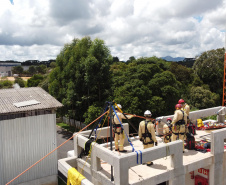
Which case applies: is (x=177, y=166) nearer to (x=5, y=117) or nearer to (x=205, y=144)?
(x=205, y=144)

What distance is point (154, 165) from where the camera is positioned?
31.0 ft

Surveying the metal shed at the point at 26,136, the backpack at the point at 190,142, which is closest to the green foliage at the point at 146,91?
the metal shed at the point at 26,136

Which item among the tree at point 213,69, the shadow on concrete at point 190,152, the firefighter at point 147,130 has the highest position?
the tree at point 213,69

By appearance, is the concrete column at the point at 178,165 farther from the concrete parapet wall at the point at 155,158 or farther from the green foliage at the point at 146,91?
the green foliage at the point at 146,91

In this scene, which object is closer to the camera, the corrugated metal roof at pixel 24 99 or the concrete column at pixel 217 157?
the concrete column at pixel 217 157

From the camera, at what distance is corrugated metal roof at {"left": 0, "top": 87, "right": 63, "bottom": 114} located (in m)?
13.1

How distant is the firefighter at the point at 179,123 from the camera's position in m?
10.0

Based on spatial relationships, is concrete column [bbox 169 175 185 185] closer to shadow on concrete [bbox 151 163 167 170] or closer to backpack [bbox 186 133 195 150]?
shadow on concrete [bbox 151 163 167 170]

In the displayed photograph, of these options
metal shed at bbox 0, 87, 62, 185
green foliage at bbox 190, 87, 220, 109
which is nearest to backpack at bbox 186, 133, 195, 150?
metal shed at bbox 0, 87, 62, 185

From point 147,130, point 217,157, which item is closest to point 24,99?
point 147,130

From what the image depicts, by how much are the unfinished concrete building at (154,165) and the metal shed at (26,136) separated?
422 cm

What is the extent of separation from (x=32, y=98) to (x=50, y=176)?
5.22 meters

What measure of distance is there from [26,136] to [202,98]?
30077 mm

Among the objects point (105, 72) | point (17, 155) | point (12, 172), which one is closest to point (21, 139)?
point (17, 155)
